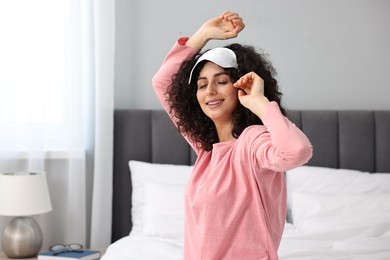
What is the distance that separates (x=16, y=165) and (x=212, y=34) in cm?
216

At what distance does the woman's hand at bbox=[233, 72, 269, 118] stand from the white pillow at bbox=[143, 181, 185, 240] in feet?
5.49

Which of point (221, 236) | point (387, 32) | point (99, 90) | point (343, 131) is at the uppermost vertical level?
point (387, 32)

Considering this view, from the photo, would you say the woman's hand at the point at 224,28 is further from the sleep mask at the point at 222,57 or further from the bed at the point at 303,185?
the bed at the point at 303,185

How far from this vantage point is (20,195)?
3162mm

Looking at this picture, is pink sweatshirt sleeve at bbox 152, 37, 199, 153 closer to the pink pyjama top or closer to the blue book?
the pink pyjama top

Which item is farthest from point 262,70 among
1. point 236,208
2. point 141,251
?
point 141,251

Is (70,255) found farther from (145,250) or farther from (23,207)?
(145,250)

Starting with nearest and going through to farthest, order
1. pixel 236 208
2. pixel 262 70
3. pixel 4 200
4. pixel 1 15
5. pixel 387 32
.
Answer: pixel 236 208 < pixel 262 70 < pixel 4 200 < pixel 1 15 < pixel 387 32

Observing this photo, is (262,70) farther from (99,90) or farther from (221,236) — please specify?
(99,90)

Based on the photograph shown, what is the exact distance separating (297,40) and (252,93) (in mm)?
2324

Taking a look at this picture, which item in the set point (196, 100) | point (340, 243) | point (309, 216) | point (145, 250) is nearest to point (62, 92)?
point (145, 250)

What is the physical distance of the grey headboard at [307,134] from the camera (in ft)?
11.6

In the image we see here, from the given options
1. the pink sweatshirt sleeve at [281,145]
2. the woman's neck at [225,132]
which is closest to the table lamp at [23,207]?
the woman's neck at [225,132]

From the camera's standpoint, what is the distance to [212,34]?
1.69m
